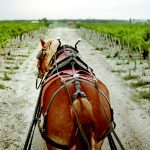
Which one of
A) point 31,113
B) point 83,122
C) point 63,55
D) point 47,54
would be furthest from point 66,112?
point 31,113

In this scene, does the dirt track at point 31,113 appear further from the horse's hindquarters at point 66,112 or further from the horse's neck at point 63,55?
the horse's hindquarters at point 66,112

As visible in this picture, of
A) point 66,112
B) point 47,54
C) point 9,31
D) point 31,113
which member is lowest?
point 31,113

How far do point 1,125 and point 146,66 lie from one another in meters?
9.89

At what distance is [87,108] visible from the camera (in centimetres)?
332

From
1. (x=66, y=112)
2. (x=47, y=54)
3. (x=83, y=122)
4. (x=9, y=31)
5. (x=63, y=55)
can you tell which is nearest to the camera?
(x=83, y=122)

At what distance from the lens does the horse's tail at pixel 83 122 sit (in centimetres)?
327

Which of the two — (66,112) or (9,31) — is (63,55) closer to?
(66,112)

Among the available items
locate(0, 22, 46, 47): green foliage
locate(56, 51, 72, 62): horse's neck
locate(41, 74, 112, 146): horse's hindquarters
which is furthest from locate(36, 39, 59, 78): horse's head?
locate(0, 22, 46, 47): green foliage

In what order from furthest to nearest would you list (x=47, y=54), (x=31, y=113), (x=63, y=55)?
(x=31, y=113) < (x=47, y=54) < (x=63, y=55)

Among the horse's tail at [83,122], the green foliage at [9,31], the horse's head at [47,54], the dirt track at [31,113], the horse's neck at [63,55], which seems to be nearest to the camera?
the horse's tail at [83,122]

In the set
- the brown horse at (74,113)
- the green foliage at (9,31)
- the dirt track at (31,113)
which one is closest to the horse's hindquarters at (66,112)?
the brown horse at (74,113)

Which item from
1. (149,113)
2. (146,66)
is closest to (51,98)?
(149,113)

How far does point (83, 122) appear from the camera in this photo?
10.8ft

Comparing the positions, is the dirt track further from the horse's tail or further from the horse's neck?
the horse's tail
